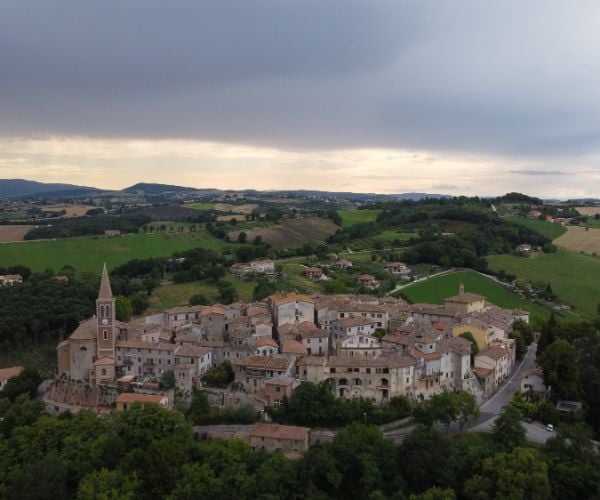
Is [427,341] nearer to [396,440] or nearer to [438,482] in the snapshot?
[396,440]

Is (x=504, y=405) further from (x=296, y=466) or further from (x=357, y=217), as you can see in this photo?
(x=357, y=217)

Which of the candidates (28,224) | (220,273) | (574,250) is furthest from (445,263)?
(28,224)

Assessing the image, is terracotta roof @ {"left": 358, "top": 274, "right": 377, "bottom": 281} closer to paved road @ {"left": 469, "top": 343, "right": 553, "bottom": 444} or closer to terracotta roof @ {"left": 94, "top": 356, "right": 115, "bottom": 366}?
paved road @ {"left": 469, "top": 343, "right": 553, "bottom": 444}

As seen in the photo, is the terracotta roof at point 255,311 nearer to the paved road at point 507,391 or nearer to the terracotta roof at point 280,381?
the terracotta roof at point 280,381

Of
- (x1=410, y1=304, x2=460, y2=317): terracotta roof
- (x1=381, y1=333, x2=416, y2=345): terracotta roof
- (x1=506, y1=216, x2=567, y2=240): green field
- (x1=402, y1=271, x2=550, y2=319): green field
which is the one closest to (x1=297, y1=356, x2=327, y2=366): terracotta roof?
(x1=381, y1=333, x2=416, y2=345): terracotta roof

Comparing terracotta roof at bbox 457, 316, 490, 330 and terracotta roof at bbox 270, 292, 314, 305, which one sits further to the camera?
terracotta roof at bbox 270, 292, 314, 305

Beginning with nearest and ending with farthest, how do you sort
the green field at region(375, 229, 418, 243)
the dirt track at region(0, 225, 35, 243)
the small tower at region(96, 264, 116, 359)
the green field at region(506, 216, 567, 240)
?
the small tower at region(96, 264, 116, 359)
the green field at region(375, 229, 418, 243)
the dirt track at region(0, 225, 35, 243)
the green field at region(506, 216, 567, 240)

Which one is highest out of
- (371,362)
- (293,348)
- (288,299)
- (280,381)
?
(288,299)

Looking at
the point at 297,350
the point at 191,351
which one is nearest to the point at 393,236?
the point at 297,350
